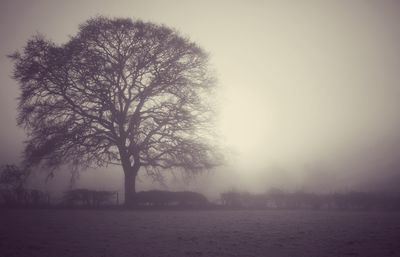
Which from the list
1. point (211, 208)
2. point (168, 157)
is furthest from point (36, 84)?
point (211, 208)

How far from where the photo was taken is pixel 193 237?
1217 centimetres

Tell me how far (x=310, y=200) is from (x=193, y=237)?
1512 cm

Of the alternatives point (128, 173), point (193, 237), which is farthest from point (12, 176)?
point (193, 237)

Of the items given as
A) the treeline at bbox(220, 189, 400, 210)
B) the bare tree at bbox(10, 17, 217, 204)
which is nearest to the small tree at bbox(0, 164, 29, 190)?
the bare tree at bbox(10, 17, 217, 204)

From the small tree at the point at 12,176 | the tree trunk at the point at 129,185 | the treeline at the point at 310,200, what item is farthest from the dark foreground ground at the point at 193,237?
the treeline at the point at 310,200

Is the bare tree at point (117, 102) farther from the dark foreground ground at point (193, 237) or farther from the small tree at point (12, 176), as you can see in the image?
the dark foreground ground at point (193, 237)

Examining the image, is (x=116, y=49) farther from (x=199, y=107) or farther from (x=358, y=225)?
(x=358, y=225)

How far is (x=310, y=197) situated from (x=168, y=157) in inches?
422

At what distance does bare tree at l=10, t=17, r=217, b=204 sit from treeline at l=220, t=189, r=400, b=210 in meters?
3.60

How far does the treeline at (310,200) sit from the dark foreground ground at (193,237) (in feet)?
25.9

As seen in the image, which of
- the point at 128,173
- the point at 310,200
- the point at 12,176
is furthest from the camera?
the point at 310,200

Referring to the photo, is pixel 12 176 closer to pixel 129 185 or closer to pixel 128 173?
pixel 128 173

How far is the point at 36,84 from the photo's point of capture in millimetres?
22781

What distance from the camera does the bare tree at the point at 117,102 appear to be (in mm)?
22375
